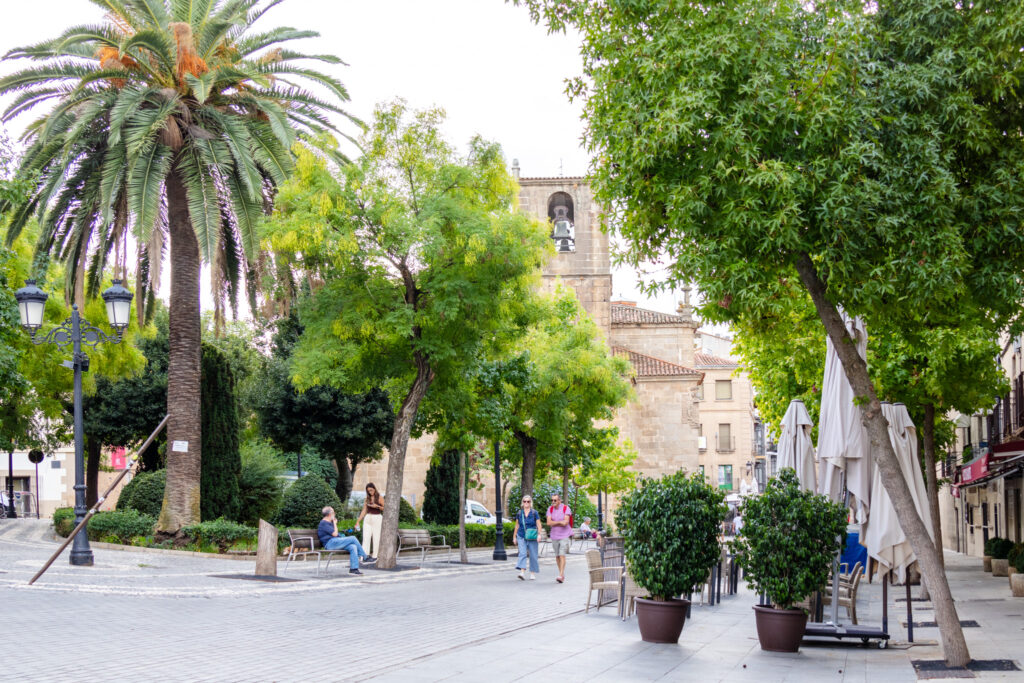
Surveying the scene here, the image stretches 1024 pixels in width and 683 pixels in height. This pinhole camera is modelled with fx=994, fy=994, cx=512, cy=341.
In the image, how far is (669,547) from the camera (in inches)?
404

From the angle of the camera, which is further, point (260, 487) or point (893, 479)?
point (260, 487)

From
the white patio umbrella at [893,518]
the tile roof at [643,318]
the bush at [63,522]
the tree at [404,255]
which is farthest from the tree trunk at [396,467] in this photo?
the tile roof at [643,318]

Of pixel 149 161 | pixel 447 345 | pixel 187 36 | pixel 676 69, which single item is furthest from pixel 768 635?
pixel 187 36

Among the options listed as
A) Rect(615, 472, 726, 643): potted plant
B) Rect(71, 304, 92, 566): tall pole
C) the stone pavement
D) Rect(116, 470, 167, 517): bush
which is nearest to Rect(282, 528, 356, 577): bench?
the stone pavement

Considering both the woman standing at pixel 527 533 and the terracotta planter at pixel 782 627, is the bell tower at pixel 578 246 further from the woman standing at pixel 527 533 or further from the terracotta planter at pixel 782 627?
the terracotta planter at pixel 782 627

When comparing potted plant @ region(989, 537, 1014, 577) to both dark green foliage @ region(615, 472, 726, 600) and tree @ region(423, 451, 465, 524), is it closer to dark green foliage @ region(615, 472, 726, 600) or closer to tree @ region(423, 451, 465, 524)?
dark green foliage @ region(615, 472, 726, 600)

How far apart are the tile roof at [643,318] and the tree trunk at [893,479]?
48981mm

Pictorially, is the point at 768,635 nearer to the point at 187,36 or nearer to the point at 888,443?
the point at 888,443

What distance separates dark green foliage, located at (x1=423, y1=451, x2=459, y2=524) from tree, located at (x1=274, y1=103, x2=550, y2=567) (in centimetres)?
1430

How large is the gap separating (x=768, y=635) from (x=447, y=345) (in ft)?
37.8

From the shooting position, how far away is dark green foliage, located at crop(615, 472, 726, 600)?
10.3 m

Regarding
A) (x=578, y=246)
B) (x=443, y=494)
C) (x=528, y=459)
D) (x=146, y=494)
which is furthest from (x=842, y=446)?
(x=578, y=246)

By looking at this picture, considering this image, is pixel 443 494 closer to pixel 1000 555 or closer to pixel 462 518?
pixel 462 518

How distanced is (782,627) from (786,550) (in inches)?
33.2
